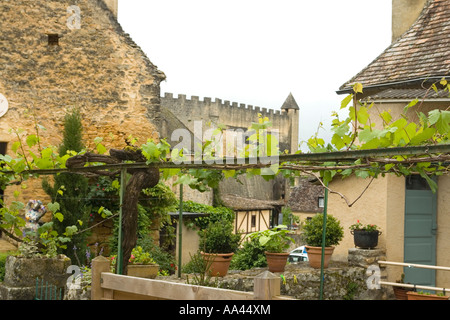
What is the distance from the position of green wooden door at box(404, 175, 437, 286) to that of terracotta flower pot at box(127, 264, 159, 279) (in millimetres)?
4005

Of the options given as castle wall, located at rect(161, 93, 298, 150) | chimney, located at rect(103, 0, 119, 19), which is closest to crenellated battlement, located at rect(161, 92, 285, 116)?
castle wall, located at rect(161, 93, 298, 150)

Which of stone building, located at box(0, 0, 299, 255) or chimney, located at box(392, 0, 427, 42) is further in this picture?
stone building, located at box(0, 0, 299, 255)

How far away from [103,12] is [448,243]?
8.35 metres

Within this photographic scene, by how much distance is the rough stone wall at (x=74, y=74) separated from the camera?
1196cm

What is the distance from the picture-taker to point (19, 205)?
5.87 meters

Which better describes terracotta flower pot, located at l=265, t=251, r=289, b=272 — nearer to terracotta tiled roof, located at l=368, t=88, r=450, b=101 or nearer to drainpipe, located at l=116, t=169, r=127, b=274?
terracotta tiled roof, located at l=368, t=88, r=450, b=101

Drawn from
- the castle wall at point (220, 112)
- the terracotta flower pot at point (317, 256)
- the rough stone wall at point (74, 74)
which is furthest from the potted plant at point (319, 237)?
the castle wall at point (220, 112)

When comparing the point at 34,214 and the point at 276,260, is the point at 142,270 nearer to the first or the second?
the point at 276,260

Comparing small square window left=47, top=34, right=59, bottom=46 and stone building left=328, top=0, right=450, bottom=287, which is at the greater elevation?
small square window left=47, top=34, right=59, bottom=46

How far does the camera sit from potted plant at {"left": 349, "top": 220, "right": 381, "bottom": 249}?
28.2 ft

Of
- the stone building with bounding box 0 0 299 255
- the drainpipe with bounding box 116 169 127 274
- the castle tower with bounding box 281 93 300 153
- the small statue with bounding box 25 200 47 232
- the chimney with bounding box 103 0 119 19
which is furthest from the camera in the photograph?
the castle tower with bounding box 281 93 300 153

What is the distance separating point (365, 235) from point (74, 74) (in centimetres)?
718

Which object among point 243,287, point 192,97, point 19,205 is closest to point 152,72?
point 243,287

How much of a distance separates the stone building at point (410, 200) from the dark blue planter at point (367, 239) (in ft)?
0.89
